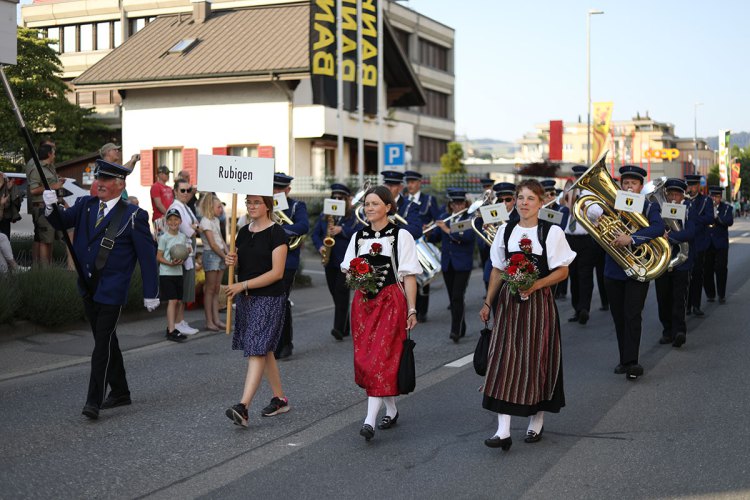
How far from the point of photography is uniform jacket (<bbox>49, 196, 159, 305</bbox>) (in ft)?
24.6

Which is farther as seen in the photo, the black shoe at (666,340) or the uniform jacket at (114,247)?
the black shoe at (666,340)

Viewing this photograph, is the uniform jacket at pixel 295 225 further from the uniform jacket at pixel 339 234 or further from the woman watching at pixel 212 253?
the woman watching at pixel 212 253

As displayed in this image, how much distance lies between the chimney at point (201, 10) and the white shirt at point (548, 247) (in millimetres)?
31041

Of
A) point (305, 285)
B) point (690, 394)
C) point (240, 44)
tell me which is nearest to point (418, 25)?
point (240, 44)

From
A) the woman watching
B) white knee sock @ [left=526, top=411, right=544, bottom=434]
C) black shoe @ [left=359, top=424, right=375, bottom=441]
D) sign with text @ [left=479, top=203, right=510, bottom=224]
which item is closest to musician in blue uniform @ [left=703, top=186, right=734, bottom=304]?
sign with text @ [left=479, top=203, right=510, bottom=224]

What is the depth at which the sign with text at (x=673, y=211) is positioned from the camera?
10688 mm

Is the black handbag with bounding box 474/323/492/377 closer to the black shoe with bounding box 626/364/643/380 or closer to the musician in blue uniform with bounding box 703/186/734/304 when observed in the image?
the black shoe with bounding box 626/364/643/380

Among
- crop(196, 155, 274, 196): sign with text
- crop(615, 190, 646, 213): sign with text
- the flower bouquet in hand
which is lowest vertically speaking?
the flower bouquet in hand

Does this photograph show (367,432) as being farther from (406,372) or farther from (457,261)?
(457,261)

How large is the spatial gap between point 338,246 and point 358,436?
5.06 meters

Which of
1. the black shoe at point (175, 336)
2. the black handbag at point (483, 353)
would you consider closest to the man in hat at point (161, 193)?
the black shoe at point (175, 336)

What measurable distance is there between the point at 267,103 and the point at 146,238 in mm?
25853

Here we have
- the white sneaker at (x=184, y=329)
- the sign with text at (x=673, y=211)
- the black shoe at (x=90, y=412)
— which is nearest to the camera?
the black shoe at (x=90, y=412)

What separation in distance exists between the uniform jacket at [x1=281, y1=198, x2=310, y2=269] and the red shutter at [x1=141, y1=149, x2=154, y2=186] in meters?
24.8
